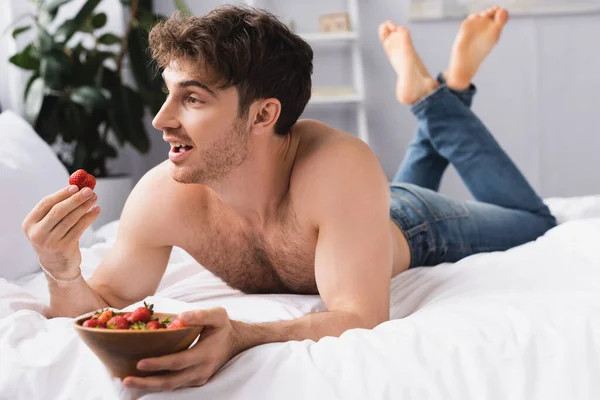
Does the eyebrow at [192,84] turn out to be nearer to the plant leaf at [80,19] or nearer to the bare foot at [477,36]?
the bare foot at [477,36]

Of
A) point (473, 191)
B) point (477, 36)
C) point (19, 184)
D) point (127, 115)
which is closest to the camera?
point (19, 184)

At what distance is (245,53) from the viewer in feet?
4.39

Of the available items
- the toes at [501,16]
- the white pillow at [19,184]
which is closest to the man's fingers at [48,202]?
the white pillow at [19,184]

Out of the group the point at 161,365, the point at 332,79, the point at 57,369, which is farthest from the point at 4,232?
the point at 332,79

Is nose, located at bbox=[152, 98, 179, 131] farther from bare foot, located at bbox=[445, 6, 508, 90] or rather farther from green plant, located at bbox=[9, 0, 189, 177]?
green plant, located at bbox=[9, 0, 189, 177]

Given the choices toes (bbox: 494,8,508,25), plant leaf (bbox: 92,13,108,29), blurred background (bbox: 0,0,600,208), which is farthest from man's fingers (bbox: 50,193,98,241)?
blurred background (bbox: 0,0,600,208)

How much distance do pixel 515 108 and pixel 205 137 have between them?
2.87 meters

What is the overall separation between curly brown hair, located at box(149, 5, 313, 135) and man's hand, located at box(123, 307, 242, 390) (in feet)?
1.69

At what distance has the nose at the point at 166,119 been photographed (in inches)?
50.3

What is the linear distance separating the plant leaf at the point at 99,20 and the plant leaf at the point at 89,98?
13.3 inches

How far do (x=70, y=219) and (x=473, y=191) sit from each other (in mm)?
1284

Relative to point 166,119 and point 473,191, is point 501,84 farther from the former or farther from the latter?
point 166,119

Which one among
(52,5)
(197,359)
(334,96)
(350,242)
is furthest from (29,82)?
(197,359)

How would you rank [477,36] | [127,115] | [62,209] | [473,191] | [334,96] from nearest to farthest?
[62,209] < [473,191] < [477,36] < [127,115] < [334,96]
